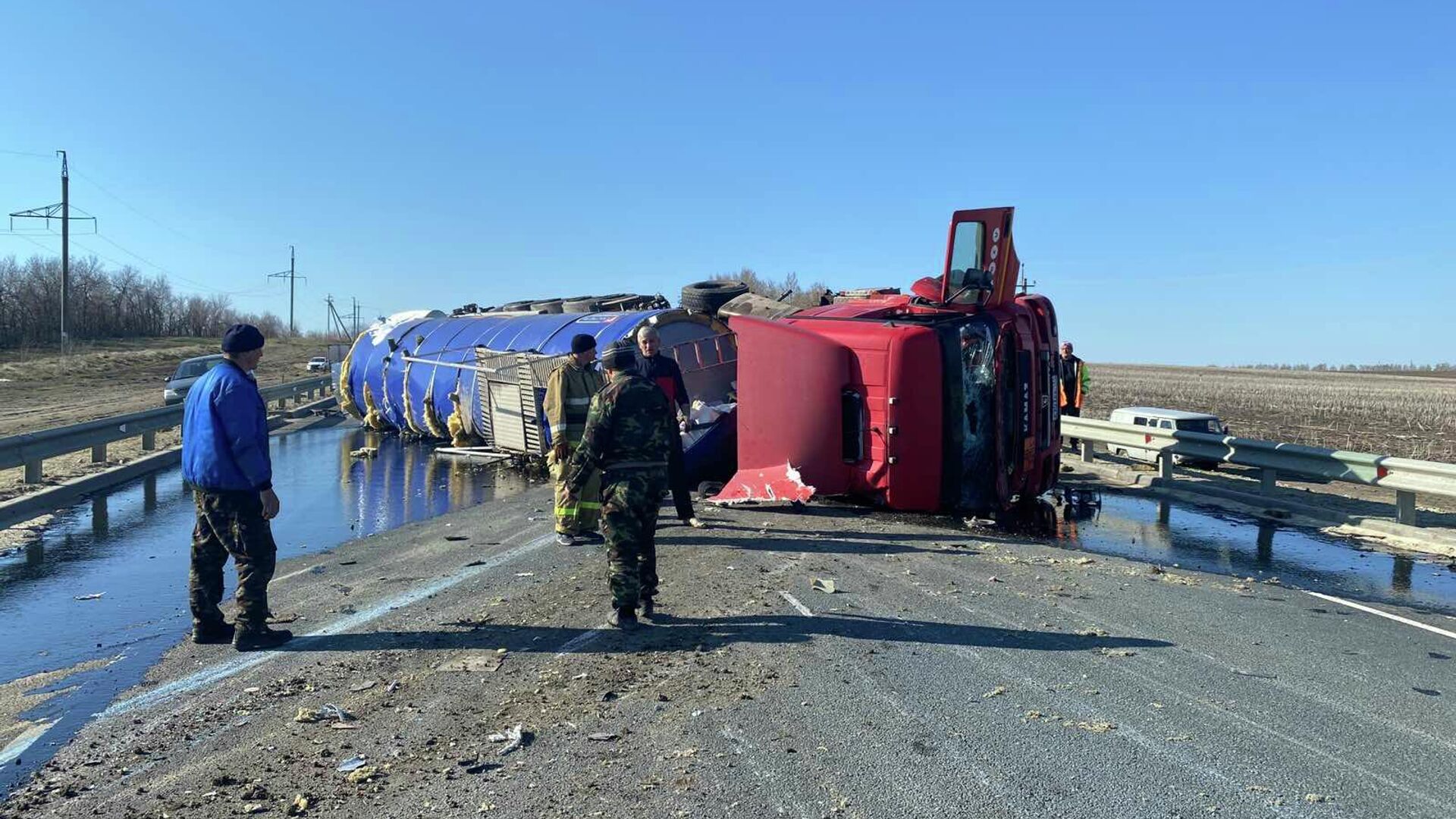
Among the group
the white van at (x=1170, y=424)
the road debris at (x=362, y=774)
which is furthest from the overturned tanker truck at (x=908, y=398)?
the road debris at (x=362, y=774)

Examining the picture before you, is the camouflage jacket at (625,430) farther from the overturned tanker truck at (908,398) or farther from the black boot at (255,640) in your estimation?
the overturned tanker truck at (908,398)

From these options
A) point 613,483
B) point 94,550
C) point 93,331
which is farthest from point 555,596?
point 93,331

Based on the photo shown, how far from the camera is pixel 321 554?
26.9 feet

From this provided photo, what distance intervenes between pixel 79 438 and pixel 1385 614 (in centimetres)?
1437

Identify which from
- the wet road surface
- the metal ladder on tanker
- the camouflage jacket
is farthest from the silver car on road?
the camouflage jacket

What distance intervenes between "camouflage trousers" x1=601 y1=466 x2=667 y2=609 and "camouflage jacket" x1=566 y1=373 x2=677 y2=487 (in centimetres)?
8

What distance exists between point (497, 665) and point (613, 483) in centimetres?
130

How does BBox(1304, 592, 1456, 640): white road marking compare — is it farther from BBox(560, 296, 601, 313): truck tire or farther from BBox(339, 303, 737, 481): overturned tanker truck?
BBox(560, 296, 601, 313): truck tire

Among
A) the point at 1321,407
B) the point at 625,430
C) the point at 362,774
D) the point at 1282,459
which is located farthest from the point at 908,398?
the point at 1321,407

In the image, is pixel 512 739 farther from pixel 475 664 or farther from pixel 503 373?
pixel 503 373

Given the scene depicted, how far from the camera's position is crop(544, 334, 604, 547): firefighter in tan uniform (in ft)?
25.5

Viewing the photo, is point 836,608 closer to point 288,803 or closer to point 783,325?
point 288,803

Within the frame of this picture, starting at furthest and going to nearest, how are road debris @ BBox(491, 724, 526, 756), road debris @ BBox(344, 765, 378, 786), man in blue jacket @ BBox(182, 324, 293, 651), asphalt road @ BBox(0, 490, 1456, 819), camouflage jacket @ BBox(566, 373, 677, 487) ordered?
camouflage jacket @ BBox(566, 373, 677, 487) < man in blue jacket @ BBox(182, 324, 293, 651) < road debris @ BBox(491, 724, 526, 756) < road debris @ BBox(344, 765, 378, 786) < asphalt road @ BBox(0, 490, 1456, 819)

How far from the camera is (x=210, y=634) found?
5.42 metres
